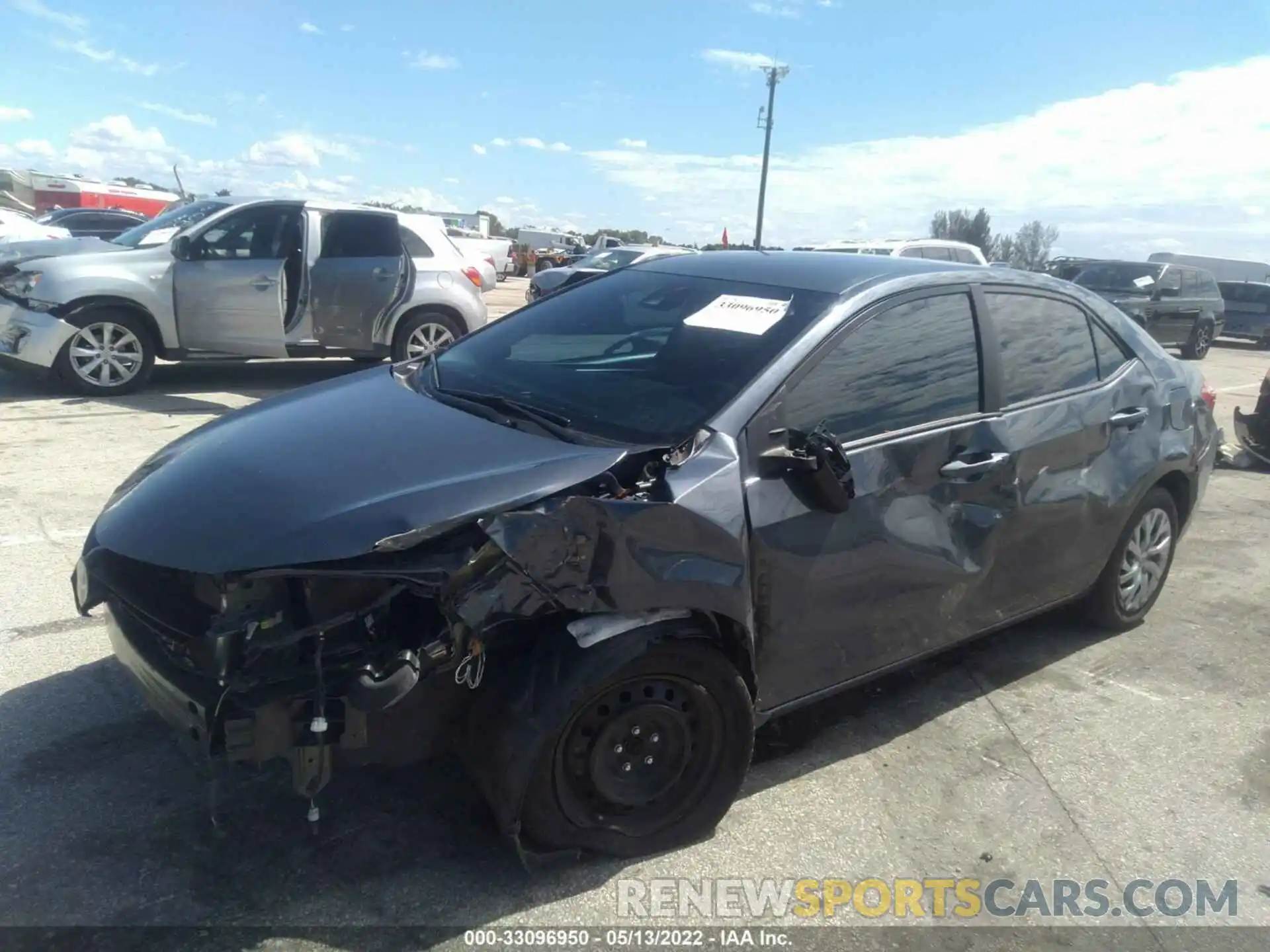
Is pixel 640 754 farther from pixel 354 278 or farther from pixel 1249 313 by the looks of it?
pixel 1249 313

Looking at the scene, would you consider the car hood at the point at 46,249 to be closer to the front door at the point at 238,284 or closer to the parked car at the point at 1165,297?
the front door at the point at 238,284

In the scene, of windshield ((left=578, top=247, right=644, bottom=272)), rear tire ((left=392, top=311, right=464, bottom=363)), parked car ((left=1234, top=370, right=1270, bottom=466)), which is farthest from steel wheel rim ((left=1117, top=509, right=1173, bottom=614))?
windshield ((left=578, top=247, right=644, bottom=272))

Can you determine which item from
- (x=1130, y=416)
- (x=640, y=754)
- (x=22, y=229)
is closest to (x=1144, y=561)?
(x=1130, y=416)

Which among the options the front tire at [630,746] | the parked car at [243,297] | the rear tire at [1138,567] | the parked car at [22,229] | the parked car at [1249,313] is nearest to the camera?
the front tire at [630,746]

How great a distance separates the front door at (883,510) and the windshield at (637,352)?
0.19 m

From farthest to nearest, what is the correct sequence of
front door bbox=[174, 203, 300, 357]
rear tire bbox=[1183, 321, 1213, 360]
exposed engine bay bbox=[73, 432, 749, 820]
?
rear tire bbox=[1183, 321, 1213, 360] → front door bbox=[174, 203, 300, 357] → exposed engine bay bbox=[73, 432, 749, 820]

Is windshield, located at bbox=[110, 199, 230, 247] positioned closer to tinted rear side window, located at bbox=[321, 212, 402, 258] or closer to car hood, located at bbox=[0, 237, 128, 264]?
car hood, located at bbox=[0, 237, 128, 264]

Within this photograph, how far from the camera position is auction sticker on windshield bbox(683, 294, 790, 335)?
3291 millimetres

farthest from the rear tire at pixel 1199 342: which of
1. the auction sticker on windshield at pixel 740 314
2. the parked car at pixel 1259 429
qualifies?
the auction sticker on windshield at pixel 740 314

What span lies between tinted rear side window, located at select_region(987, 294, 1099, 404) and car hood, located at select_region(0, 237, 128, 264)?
7757 mm

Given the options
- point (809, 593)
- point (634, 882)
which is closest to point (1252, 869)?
point (809, 593)

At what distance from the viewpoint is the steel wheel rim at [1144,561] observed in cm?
446

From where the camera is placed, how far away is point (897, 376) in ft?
11.0

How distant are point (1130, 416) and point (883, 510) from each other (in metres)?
1.69
